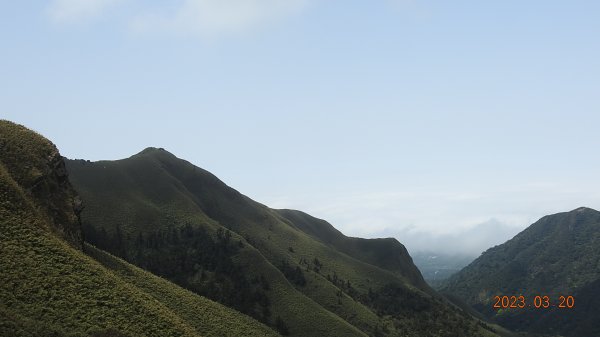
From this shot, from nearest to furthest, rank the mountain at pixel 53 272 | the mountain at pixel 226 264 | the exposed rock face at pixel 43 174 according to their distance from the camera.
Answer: the mountain at pixel 53 272 → the exposed rock face at pixel 43 174 → the mountain at pixel 226 264

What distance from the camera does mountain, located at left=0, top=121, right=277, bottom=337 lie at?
185 feet

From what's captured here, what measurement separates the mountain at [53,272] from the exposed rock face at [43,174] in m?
0.15

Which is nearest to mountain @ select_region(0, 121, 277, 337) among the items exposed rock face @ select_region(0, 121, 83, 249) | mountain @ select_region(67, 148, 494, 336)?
exposed rock face @ select_region(0, 121, 83, 249)

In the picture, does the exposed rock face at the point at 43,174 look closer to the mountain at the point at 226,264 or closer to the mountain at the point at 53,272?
the mountain at the point at 53,272

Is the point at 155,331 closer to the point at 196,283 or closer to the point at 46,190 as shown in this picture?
the point at 46,190

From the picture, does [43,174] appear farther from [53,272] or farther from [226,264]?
[226,264]

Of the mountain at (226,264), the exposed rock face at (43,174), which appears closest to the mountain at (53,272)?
the exposed rock face at (43,174)

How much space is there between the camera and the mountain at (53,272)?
56.3 metres

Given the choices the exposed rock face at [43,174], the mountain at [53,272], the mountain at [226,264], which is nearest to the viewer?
the mountain at [53,272]

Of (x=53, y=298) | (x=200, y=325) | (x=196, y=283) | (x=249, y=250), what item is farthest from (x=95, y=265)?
(x=249, y=250)

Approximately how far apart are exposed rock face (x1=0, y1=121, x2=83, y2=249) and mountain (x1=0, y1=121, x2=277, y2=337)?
0.15 metres

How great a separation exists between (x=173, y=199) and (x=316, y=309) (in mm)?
77596

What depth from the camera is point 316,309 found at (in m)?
140

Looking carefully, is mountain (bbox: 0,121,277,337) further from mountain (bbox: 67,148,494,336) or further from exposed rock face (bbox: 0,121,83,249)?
mountain (bbox: 67,148,494,336)
